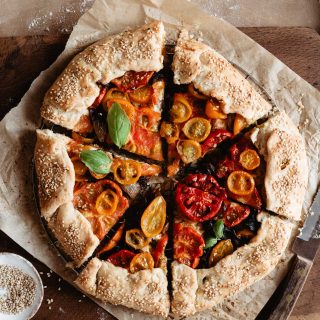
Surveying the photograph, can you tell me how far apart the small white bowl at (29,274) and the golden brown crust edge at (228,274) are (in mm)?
1165

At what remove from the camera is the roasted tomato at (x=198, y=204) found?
209 inches

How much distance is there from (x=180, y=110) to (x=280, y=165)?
986mm

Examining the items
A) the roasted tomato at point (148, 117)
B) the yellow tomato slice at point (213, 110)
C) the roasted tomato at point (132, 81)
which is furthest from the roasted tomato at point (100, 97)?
the yellow tomato slice at point (213, 110)

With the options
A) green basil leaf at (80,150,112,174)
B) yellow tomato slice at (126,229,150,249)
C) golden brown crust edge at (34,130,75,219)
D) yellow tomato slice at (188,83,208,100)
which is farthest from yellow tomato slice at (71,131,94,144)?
yellow tomato slice at (188,83,208,100)

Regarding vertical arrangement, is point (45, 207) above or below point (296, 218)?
below

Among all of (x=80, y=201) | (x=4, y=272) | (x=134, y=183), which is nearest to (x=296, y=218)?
(x=134, y=183)

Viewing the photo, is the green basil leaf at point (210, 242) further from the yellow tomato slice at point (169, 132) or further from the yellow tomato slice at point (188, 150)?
the yellow tomato slice at point (169, 132)

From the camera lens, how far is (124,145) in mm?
5305

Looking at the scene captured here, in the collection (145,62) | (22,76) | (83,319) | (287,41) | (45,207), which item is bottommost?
(83,319)

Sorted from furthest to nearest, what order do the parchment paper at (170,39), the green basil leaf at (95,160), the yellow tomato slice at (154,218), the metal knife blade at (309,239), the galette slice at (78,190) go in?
the metal knife blade at (309,239)
the parchment paper at (170,39)
the yellow tomato slice at (154,218)
the galette slice at (78,190)
the green basil leaf at (95,160)

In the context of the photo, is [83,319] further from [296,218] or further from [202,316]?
[296,218]

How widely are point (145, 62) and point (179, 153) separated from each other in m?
0.83

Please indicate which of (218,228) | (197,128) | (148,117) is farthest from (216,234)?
(148,117)

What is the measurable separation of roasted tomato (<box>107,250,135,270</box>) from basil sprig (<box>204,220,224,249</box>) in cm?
65
